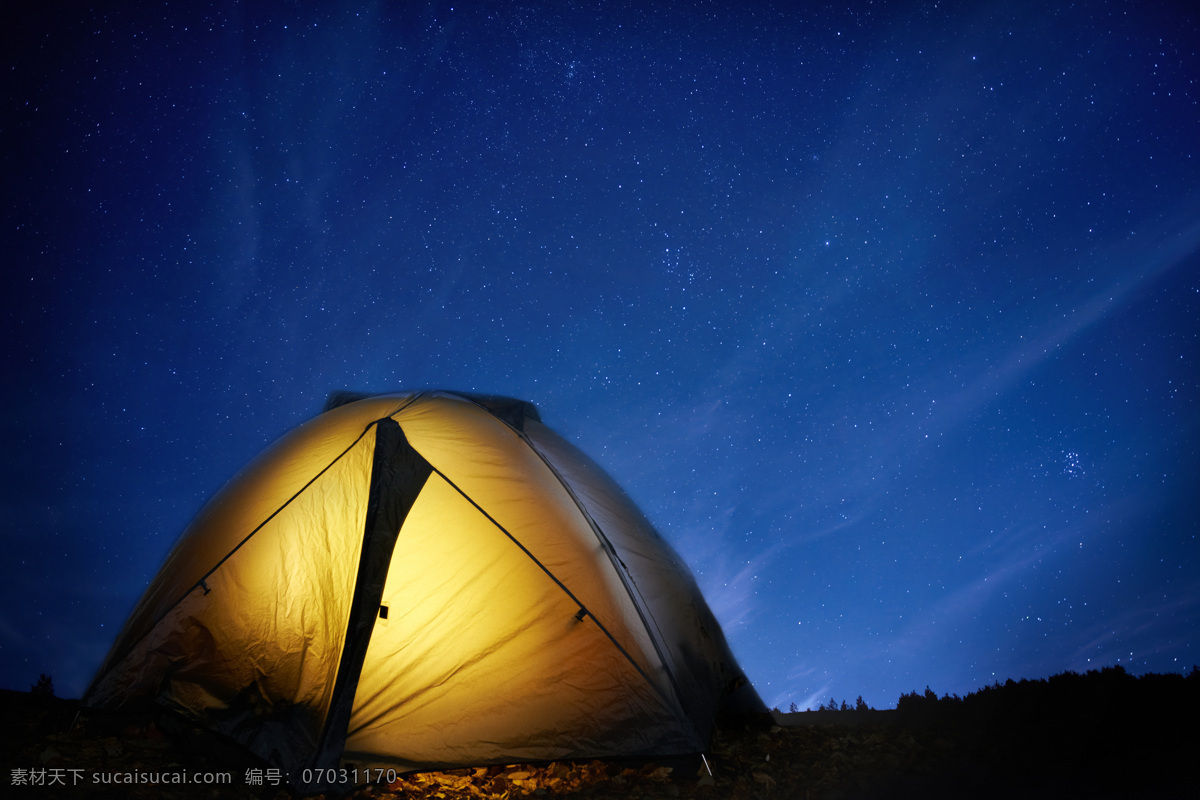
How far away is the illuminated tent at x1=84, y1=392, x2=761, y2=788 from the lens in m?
5.02

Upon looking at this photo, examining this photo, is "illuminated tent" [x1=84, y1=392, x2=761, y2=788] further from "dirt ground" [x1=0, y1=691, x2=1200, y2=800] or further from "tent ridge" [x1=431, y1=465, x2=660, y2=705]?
"dirt ground" [x1=0, y1=691, x2=1200, y2=800]

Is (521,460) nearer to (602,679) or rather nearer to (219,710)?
(602,679)

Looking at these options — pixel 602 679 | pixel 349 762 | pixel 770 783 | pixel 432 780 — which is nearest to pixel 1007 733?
pixel 770 783

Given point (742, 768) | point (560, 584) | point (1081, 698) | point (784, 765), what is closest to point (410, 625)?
point (560, 584)

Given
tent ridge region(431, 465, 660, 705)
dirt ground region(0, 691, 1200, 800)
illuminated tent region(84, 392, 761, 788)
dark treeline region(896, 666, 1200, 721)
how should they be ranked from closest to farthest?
dirt ground region(0, 691, 1200, 800) < illuminated tent region(84, 392, 761, 788) < tent ridge region(431, 465, 660, 705) < dark treeline region(896, 666, 1200, 721)

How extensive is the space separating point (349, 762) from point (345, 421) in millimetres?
3304

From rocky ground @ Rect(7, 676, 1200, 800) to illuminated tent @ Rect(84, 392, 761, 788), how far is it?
0.28 metres

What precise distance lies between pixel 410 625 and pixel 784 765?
3.79 meters

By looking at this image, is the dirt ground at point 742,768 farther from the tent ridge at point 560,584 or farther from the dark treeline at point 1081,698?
the tent ridge at point 560,584

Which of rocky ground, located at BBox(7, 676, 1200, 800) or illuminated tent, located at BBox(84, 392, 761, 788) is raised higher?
illuminated tent, located at BBox(84, 392, 761, 788)

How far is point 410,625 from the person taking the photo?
542 centimetres

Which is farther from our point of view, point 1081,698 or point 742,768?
point 1081,698

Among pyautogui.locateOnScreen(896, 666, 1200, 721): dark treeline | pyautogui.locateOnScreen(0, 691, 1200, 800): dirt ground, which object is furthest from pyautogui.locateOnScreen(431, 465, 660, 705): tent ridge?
pyautogui.locateOnScreen(896, 666, 1200, 721): dark treeline

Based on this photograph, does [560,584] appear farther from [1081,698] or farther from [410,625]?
[1081,698]
